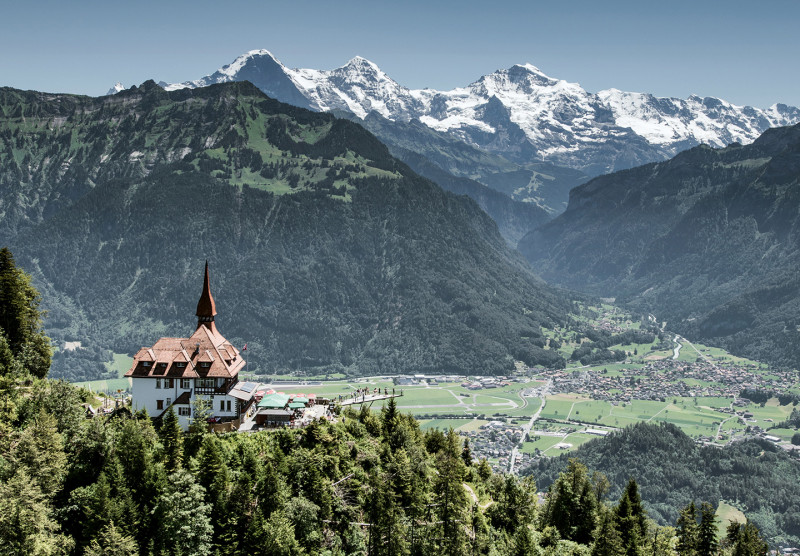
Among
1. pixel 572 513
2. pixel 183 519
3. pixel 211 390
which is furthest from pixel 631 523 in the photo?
pixel 183 519

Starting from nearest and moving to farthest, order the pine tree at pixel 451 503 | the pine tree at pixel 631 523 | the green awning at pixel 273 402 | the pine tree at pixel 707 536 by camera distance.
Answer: the pine tree at pixel 451 503 < the green awning at pixel 273 402 < the pine tree at pixel 631 523 < the pine tree at pixel 707 536

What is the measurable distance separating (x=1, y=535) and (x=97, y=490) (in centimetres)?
1047

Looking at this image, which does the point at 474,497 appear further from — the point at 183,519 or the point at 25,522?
the point at 25,522

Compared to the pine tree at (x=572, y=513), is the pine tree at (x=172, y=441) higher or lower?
higher

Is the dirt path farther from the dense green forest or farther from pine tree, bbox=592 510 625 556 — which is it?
pine tree, bbox=592 510 625 556

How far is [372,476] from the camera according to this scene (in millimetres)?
103000

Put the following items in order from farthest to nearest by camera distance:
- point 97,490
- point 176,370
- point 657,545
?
point 657,545 < point 176,370 < point 97,490

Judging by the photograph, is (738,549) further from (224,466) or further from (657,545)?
(224,466)

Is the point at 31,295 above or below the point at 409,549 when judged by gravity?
above

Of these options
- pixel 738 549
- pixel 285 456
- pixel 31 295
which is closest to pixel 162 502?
pixel 285 456

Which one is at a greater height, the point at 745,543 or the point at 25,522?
the point at 25,522

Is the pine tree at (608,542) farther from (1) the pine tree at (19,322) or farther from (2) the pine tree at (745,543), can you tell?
(1) the pine tree at (19,322)

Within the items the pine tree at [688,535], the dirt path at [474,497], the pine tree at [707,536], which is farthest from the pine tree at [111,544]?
the pine tree at [707,536]

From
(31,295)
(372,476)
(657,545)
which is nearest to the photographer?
(372,476)
